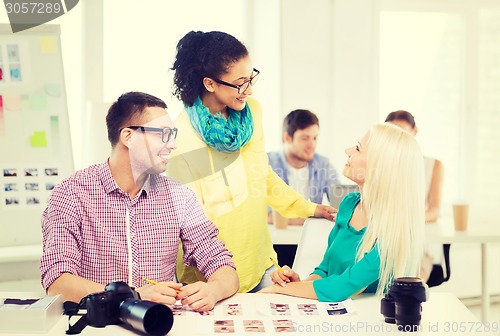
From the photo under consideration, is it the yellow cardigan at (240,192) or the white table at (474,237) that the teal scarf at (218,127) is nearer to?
the yellow cardigan at (240,192)

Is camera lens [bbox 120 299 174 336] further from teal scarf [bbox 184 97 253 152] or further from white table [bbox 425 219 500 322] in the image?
white table [bbox 425 219 500 322]

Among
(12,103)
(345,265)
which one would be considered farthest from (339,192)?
(12,103)

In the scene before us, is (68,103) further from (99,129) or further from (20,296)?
(20,296)

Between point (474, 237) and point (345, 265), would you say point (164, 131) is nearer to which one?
point (345, 265)

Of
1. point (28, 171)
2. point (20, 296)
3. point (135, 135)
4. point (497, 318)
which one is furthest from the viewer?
point (497, 318)

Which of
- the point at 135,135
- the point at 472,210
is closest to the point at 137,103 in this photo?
the point at 135,135

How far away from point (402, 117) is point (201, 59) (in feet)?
2.84

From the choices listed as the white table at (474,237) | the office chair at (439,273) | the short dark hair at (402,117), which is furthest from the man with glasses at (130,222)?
the office chair at (439,273)

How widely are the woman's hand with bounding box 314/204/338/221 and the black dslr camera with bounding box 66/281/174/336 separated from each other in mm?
847

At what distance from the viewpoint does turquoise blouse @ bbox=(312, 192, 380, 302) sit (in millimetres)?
2211

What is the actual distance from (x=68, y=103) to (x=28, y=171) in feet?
1.02

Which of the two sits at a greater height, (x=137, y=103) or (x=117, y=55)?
(x=117, y=55)

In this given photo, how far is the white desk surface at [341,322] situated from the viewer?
1873 mm

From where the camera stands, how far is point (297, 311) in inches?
80.8
